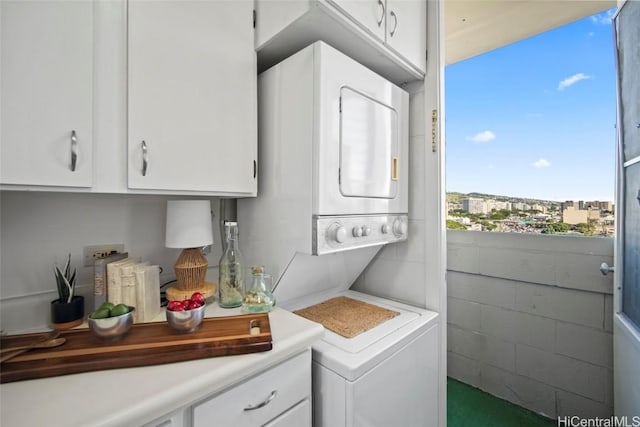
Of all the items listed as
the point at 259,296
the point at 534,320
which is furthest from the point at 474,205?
the point at 259,296

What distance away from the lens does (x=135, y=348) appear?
2.96ft

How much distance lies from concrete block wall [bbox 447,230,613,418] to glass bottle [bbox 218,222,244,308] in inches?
76.1

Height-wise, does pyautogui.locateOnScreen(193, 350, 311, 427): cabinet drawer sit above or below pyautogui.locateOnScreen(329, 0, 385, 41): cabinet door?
below

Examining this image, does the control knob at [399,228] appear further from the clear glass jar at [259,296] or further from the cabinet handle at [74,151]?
the cabinet handle at [74,151]

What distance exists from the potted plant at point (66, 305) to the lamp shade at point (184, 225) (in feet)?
1.21

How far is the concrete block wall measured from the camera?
6.17 ft

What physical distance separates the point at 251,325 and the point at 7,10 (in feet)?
4.10

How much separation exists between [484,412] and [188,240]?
247cm

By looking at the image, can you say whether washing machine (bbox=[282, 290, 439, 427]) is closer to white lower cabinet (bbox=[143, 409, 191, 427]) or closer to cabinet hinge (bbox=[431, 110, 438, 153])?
white lower cabinet (bbox=[143, 409, 191, 427])

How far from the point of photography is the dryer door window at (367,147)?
50.6 inches

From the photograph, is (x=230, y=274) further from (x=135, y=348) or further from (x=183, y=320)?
(x=135, y=348)

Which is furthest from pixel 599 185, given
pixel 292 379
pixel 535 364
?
pixel 292 379

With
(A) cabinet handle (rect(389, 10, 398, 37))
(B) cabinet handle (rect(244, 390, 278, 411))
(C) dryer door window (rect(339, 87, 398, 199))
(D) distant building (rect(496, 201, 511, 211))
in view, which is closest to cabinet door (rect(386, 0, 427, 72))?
(A) cabinet handle (rect(389, 10, 398, 37))

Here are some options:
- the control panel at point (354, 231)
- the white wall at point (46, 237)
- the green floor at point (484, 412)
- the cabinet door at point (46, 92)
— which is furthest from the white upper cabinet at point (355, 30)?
the green floor at point (484, 412)
